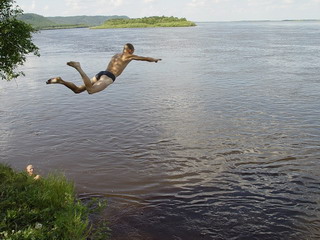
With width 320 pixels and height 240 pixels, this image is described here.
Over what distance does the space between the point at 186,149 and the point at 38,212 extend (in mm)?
10025

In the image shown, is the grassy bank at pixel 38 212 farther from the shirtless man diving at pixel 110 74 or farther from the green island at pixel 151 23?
the green island at pixel 151 23

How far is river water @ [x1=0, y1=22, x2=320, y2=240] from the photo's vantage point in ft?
37.8

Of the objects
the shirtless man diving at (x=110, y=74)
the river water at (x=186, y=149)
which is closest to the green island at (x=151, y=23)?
the river water at (x=186, y=149)

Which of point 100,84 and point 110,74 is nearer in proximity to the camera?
point 100,84

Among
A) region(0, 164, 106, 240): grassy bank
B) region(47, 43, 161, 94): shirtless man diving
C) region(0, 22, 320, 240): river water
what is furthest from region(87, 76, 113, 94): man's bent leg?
region(0, 22, 320, 240): river water

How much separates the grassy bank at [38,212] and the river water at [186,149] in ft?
6.65

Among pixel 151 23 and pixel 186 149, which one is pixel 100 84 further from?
pixel 151 23

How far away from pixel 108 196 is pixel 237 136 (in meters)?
9.27

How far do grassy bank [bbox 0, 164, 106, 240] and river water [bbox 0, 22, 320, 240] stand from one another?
6.65 ft

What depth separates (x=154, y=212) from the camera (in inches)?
467

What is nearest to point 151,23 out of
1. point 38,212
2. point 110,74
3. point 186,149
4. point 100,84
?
point 186,149

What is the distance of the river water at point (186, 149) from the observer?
11.5 meters

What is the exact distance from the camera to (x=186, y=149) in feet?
58.3

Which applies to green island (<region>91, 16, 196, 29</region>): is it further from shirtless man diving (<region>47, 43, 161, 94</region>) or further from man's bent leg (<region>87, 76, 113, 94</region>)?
man's bent leg (<region>87, 76, 113, 94</region>)
